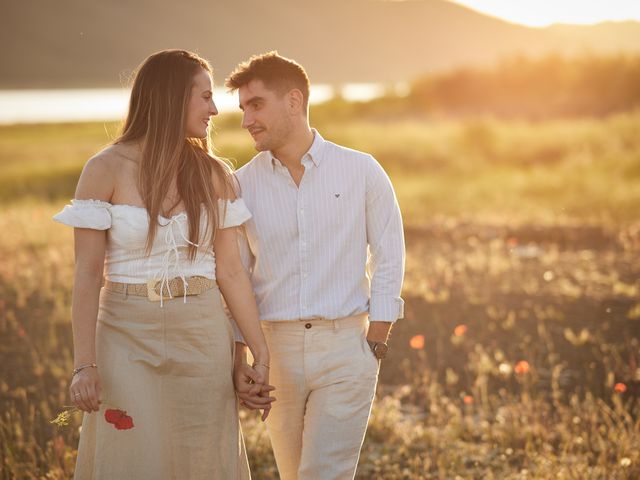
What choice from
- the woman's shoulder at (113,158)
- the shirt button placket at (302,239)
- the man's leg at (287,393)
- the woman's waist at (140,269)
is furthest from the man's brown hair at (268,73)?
the man's leg at (287,393)

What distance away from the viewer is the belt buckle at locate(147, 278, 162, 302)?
3309mm

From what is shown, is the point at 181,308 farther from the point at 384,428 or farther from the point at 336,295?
the point at 384,428

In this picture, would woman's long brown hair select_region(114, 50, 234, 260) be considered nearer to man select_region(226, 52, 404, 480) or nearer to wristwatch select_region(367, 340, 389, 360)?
man select_region(226, 52, 404, 480)

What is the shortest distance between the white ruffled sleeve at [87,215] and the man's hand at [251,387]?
874 millimetres

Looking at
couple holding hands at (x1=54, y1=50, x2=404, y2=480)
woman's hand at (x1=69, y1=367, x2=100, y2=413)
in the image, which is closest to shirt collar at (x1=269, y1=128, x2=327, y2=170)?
couple holding hands at (x1=54, y1=50, x2=404, y2=480)

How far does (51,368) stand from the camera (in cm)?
698

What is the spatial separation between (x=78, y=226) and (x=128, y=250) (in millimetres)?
229

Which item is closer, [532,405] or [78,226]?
[78,226]

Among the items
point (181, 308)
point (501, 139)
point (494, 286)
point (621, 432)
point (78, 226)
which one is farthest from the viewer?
point (501, 139)

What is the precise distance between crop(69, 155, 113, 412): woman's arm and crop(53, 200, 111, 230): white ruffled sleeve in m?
0.03

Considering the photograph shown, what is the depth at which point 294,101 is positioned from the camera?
3.99m

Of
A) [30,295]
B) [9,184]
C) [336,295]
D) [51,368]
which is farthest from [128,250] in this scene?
[9,184]

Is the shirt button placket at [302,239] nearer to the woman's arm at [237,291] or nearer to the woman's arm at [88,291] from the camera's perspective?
the woman's arm at [237,291]

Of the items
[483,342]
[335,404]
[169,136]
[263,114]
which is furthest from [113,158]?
[483,342]
